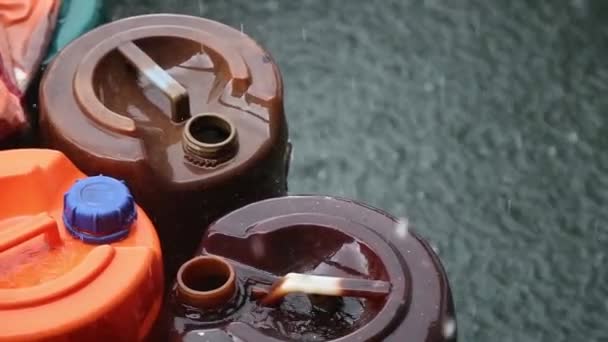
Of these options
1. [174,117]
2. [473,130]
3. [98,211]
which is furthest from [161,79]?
[473,130]

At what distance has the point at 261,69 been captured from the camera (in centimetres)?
136

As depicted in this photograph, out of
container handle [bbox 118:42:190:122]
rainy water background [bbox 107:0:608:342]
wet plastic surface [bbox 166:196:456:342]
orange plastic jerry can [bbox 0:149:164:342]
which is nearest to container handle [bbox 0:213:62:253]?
orange plastic jerry can [bbox 0:149:164:342]

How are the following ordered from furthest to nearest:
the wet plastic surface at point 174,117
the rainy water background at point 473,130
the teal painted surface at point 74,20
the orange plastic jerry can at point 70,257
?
1. the rainy water background at point 473,130
2. the teal painted surface at point 74,20
3. the wet plastic surface at point 174,117
4. the orange plastic jerry can at point 70,257

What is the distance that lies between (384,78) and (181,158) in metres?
0.80

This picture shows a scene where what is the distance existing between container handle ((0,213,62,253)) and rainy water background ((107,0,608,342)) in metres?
0.72

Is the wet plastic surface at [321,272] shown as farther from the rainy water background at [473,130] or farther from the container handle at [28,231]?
the rainy water background at [473,130]

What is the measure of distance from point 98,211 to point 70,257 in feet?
0.20

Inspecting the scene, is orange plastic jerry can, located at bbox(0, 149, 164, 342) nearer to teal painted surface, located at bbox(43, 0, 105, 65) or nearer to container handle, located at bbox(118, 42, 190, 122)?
container handle, located at bbox(118, 42, 190, 122)

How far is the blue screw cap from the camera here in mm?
1066

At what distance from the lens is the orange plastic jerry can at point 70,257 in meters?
1.00

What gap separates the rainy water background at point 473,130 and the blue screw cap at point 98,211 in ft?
2.16

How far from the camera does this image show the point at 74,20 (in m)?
1.53

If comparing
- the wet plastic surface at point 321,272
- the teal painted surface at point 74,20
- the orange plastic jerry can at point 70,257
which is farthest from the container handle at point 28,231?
the teal painted surface at point 74,20

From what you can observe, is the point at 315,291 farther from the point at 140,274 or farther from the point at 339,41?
the point at 339,41
